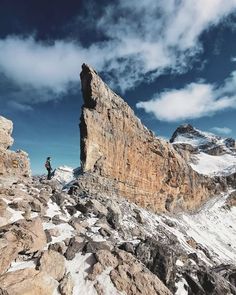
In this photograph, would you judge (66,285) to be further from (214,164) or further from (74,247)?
(214,164)

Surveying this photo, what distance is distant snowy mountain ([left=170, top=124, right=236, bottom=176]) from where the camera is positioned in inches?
3447

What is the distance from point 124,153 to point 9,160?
23.7m

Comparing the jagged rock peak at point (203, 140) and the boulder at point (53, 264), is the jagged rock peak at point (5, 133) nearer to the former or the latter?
the boulder at point (53, 264)

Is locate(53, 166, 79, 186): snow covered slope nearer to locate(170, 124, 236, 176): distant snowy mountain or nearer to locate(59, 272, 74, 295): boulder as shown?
locate(170, 124, 236, 176): distant snowy mountain

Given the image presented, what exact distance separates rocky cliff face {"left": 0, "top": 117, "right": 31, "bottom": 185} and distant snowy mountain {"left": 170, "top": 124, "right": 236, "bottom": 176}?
217ft

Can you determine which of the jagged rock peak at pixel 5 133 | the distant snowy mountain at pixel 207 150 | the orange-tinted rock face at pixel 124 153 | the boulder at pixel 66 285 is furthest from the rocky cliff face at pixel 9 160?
the distant snowy mountain at pixel 207 150

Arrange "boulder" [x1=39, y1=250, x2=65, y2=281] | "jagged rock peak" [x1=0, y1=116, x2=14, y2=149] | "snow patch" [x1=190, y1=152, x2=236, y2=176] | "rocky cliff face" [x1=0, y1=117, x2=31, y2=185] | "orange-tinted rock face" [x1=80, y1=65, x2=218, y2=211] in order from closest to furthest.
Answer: "boulder" [x1=39, y1=250, x2=65, y2=281], "rocky cliff face" [x1=0, y1=117, x2=31, y2=185], "jagged rock peak" [x1=0, y1=116, x2=14, y2=149], "orange-tinted rock face" [x1=80, y1=65, x2=218, y2=211], "snow patch" [x1=190, y1=152, x2=236, y2=176]

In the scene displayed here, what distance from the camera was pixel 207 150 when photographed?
359 feet

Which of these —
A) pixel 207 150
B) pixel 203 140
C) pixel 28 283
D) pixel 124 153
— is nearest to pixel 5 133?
pixel 28 283

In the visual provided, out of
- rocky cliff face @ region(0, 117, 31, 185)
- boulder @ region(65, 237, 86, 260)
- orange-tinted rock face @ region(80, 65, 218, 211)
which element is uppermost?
orange-tinted rock face @ region(80, 65, 218, 211)

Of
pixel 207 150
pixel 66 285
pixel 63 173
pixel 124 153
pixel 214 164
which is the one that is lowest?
pixel 66 285

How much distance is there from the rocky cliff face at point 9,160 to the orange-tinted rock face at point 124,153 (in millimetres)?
13969

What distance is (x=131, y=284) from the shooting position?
1272cm

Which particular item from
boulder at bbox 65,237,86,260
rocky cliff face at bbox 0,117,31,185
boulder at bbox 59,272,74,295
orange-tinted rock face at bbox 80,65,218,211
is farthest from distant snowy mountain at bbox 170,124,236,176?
boulder at bbox 59,272,74,295
